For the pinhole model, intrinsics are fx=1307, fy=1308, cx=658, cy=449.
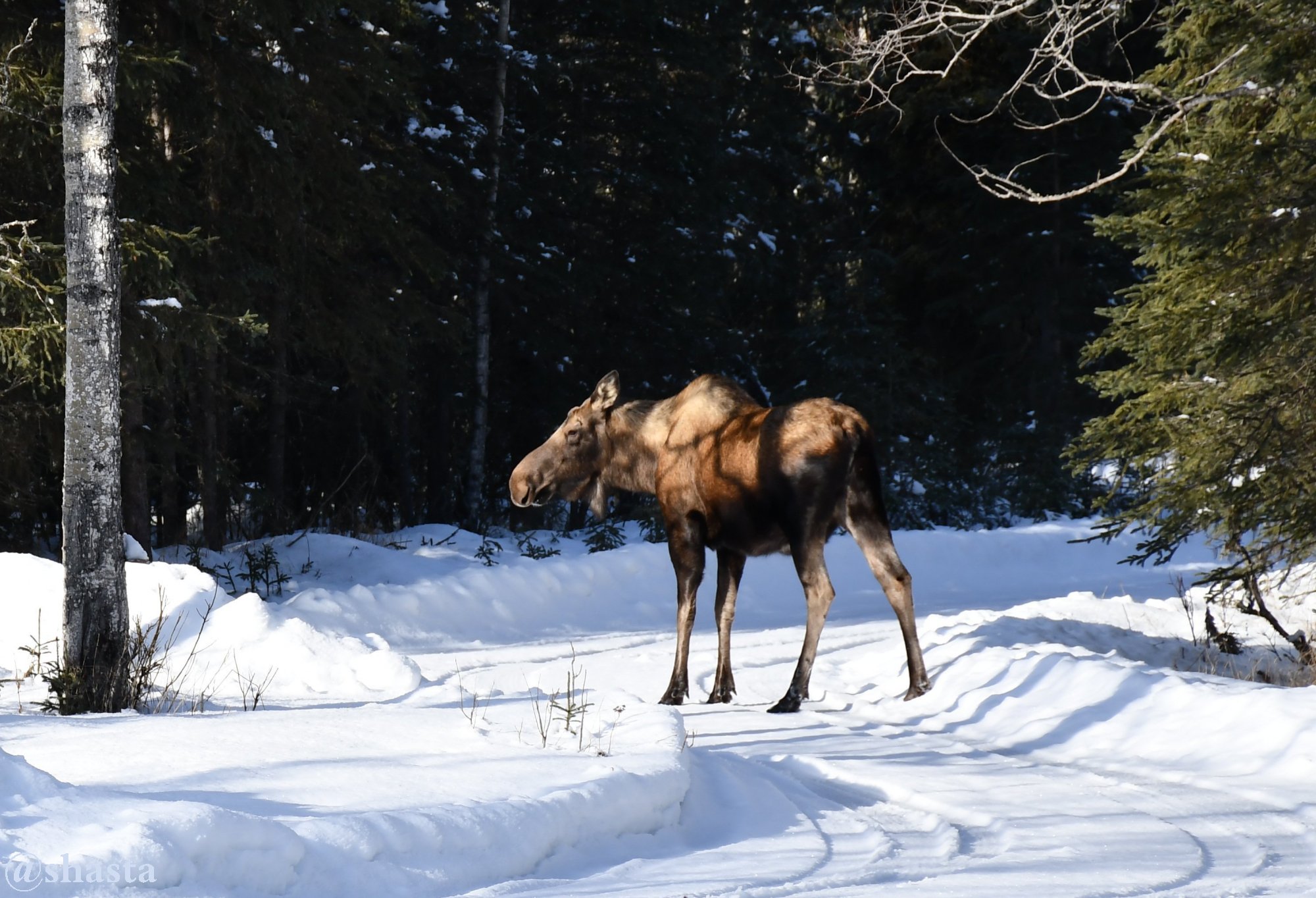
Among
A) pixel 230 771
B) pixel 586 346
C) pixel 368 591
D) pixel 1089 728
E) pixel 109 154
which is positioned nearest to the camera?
pixel 230 771

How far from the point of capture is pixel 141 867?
347 cm

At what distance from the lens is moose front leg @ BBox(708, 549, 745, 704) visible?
29.0ft

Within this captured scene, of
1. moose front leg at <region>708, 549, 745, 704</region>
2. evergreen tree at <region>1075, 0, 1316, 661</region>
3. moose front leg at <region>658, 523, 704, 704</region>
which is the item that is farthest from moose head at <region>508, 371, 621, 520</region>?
evergreen tree at <region>1075, 0, 1316, 661</region>

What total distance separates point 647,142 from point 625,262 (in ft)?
7.28

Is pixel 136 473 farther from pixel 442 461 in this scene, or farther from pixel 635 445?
pixel 442 461

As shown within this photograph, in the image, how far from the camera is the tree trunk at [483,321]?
69.3 ft

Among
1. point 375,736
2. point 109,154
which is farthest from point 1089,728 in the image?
point 109,154

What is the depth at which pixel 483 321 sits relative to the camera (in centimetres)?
2122

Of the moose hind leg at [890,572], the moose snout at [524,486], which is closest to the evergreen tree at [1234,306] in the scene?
the moose hind leg at [890,572]

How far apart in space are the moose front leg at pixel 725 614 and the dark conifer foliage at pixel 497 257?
19.4 ft

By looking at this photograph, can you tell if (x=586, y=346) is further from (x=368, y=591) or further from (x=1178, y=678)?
(x=1178, y=678)

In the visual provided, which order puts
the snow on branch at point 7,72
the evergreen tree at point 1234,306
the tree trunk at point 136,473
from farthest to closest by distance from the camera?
the tree trunk at point 136,473 < the snow on branch at point 7,72 < the evergreen tree at point 1234,306

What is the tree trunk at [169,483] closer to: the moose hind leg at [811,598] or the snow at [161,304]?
the snow at [161,304]

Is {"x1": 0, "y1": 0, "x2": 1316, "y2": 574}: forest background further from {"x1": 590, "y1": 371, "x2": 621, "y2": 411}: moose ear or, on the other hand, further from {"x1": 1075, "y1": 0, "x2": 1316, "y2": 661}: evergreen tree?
{"x1": 590, "y1": 371, "x2": 621, "y2": 411}: moose ear
